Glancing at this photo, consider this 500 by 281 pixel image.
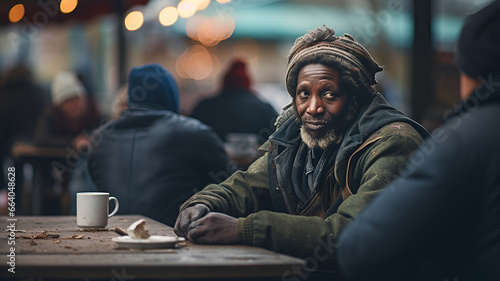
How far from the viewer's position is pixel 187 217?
2648 mm

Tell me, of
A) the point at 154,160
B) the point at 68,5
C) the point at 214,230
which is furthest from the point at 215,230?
the point at 68,5

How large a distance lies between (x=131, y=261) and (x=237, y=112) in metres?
4.81

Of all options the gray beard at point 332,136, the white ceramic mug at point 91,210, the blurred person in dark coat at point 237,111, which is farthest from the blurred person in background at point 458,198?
the blurred person in dark coat at point 237,111

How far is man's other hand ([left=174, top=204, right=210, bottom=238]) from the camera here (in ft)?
8.59

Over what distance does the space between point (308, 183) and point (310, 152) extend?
0.15 metres

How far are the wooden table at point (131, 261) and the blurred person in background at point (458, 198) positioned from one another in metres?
0.29

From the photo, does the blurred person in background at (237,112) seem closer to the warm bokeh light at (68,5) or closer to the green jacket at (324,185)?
the warm bokeh light at (68,5)

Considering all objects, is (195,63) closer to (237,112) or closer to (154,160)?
(237,112)

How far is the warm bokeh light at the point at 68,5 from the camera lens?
752 cm

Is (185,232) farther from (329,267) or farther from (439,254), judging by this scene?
(439,254)

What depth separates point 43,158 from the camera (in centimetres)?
678

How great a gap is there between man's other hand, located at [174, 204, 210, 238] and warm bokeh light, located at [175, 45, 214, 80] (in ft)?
52.8

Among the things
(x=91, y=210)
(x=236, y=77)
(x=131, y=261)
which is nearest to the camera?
(x=131, y=261)

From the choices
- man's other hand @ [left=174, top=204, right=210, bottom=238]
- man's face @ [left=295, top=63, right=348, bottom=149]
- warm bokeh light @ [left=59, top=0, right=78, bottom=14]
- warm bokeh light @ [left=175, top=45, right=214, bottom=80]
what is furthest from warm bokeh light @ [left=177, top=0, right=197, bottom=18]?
warm bokeh light @ [left=175, top=45, right=214, bottom=80]
